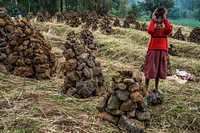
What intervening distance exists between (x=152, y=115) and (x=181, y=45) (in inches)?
241

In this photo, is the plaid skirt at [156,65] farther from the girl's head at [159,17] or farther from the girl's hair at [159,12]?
the girl's hair at [159,12]

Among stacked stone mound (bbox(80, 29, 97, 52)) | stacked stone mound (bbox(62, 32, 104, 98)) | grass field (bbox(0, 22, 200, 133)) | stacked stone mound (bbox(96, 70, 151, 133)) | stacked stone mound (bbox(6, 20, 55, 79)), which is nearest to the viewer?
grass field (bbox(0, 22, 200, 133))

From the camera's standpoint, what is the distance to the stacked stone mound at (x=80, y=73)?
5406 millimetres

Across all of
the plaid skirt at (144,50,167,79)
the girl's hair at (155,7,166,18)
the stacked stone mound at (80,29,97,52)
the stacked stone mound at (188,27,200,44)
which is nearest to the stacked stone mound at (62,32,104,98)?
the plaid skirt at (144,50,167,79)

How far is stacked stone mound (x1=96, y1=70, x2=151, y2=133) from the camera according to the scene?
172 inches

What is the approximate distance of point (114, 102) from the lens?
176 inches

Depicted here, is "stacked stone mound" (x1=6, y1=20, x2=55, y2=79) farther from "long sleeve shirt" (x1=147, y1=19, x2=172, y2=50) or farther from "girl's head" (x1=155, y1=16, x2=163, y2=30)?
"girl's head" (x1=155, y1=16, x2=163, y2=30)

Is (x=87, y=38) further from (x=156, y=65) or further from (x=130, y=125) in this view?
(x=130, y=125)

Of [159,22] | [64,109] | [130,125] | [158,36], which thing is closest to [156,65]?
[158,36]

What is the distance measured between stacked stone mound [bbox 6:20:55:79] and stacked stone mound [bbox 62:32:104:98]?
90 cm

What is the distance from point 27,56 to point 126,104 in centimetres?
263

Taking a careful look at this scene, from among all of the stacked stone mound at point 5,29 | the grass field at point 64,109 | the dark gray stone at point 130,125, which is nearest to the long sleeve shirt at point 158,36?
the grass field at point 64,109

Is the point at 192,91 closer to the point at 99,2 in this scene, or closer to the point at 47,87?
the point at 47,87

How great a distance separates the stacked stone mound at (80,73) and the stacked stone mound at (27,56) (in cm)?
90
